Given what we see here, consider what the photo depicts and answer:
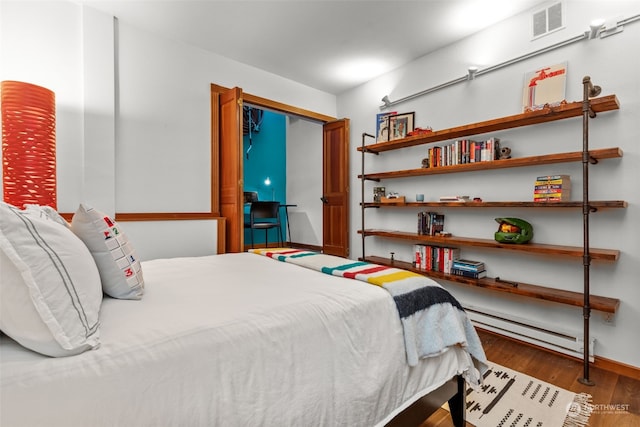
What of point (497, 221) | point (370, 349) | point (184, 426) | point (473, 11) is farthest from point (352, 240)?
point (184, 426)

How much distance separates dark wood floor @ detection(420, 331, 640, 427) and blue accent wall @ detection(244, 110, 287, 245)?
4320mm

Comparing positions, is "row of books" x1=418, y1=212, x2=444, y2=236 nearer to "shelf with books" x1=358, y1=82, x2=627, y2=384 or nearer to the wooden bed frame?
"shelf with books" x1=358, y1=82, x2=627, y2=384

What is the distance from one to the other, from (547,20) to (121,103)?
143 inches

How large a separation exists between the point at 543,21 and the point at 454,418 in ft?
9.54

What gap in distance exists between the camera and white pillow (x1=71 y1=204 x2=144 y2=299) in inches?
42.5

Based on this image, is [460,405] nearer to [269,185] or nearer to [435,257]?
[435,257]

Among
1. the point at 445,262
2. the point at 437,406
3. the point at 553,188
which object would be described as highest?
the point at 553,188

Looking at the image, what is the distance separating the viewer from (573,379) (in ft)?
6.39

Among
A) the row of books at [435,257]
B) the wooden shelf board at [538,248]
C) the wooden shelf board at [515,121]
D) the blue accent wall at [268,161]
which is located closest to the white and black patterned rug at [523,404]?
the wooden shelf board at [538,248]

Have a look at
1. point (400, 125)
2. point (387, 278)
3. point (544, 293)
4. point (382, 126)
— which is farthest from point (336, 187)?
point (387, 278)

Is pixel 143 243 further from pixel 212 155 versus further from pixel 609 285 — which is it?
pixel 609 285

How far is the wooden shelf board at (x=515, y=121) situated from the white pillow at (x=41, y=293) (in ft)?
9.15

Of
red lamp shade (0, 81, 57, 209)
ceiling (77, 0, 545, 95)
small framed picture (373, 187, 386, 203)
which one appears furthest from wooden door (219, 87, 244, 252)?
small framed picture (373, 187, 386, 203)

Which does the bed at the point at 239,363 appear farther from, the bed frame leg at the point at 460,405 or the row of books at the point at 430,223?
the row of books at the point at 430,223
